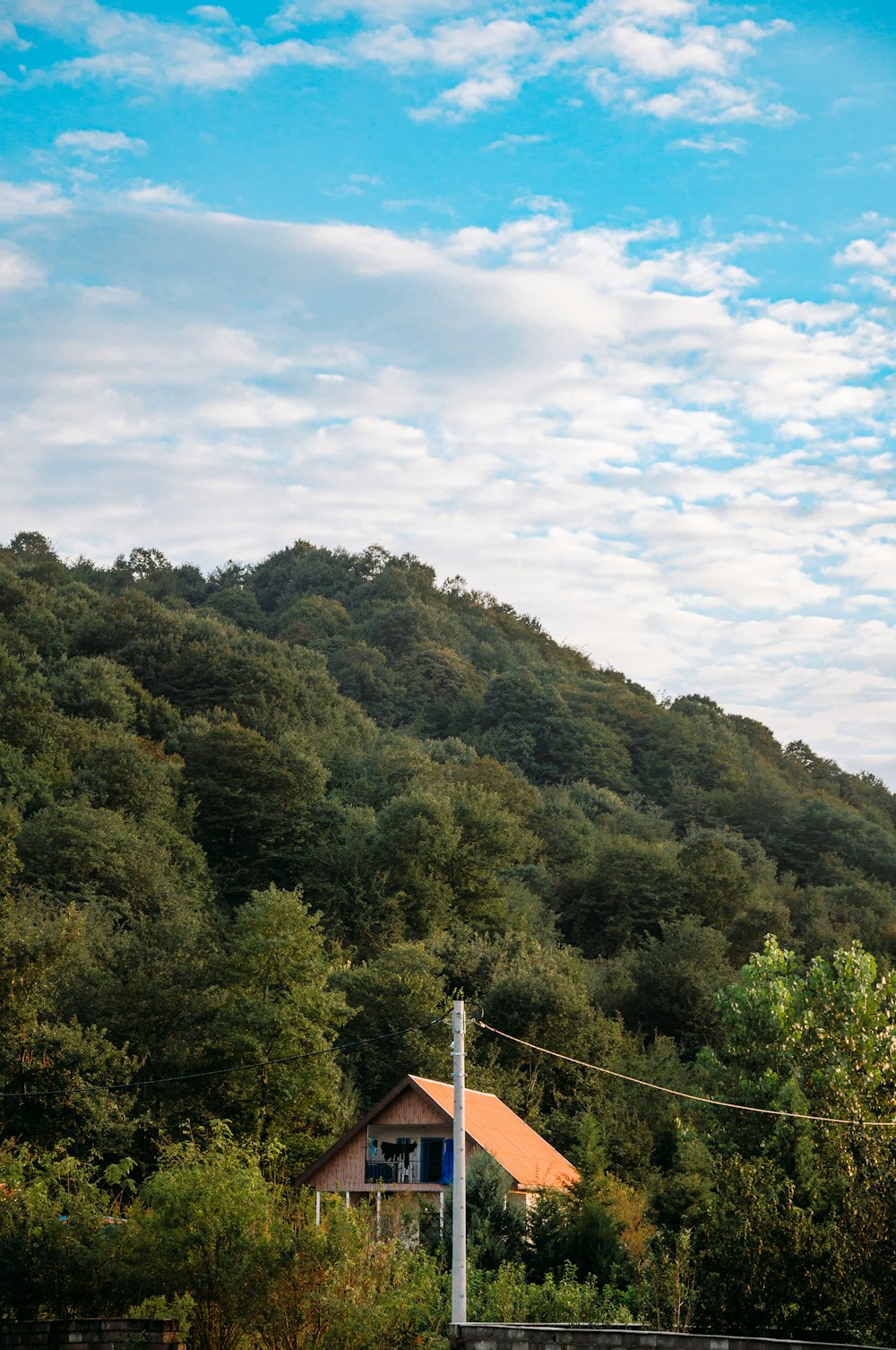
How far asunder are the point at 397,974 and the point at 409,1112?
11401 mm

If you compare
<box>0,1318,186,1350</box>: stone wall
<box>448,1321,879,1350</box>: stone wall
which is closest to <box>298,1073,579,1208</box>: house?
<box>0,1318,186,1350</box>: stone wall

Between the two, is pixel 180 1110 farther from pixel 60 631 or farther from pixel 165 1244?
pixel 60 631

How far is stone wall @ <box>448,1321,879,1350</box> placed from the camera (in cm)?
1695

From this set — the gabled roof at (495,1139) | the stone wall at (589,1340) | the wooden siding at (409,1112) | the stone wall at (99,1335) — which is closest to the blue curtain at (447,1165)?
the gabled roof at (495,1139)

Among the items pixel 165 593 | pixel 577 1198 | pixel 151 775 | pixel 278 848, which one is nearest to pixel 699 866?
pixel 278 848

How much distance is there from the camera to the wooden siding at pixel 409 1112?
33625 millimetres

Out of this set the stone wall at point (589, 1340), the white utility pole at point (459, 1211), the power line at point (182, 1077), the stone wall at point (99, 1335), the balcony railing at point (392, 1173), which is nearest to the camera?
the stone wall at point (589, 1340)

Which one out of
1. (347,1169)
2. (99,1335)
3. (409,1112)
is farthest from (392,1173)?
(99,1335)

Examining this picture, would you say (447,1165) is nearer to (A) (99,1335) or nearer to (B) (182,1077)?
(B) (182,1077)

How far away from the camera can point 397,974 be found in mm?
45406

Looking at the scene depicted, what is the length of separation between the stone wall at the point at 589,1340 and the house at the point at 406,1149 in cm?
1424

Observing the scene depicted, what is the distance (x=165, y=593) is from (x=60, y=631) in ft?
122

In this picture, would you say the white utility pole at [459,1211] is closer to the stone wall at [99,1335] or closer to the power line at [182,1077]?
the stone wall at [99,1335]

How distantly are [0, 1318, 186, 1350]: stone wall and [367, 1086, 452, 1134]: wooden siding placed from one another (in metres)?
13.9
